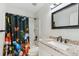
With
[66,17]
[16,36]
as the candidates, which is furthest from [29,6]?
[66,17]

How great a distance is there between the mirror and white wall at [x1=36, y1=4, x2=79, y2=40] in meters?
0.08

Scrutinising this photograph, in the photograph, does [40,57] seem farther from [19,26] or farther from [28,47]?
[19,26]

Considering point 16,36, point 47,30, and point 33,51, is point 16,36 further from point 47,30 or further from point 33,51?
point 47,30

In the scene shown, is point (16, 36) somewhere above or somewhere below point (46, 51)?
above

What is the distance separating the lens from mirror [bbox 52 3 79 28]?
157cm

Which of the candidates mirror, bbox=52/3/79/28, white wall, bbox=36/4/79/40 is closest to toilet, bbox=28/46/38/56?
white wall, bbox=36/4/79/40

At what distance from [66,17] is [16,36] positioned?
0.78 m

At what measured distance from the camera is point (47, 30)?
1.79m

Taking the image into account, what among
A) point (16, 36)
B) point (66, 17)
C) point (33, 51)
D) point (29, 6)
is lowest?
point (33, 51)

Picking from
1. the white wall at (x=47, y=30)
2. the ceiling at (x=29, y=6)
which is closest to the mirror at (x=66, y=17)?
the white wall at (x=47, y=30)

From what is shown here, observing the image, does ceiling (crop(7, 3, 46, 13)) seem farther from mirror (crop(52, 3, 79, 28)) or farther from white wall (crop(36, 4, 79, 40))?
mirror (crop(52, 3, 79, 28))

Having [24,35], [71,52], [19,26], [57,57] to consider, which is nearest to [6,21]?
[19,26]

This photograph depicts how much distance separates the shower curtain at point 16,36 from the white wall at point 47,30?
0.21 meters

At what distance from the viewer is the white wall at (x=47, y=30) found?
156 centimetres
